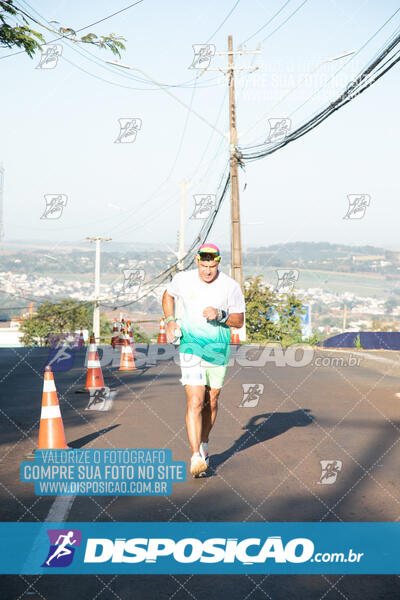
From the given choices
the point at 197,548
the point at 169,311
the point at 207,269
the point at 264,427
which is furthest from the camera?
the point at 264,427

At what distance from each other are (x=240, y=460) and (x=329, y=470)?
0.90 meters

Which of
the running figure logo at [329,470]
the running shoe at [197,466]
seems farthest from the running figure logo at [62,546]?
the running figure logo at [329,470]

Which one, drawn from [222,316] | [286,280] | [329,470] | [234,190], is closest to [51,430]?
[222,316]

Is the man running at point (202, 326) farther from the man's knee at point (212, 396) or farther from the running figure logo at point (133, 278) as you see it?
the running figure logo at point (133, 278)

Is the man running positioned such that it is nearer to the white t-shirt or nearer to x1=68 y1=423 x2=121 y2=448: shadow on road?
the white t-shirt

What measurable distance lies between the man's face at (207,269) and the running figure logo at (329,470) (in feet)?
6.65

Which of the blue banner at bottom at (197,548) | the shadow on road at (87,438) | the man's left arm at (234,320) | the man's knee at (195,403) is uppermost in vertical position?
the man's left arm at (234,320)

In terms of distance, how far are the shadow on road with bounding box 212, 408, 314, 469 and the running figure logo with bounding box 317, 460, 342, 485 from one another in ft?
3.20

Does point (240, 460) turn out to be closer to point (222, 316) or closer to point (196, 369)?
point (196, 369)

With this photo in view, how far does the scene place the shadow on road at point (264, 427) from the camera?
7949mm

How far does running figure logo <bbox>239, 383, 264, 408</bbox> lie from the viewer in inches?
457

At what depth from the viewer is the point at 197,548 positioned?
484cm

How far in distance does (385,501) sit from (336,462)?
56.2 inches

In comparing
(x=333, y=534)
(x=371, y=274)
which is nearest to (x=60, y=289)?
(x=371, y=274)
